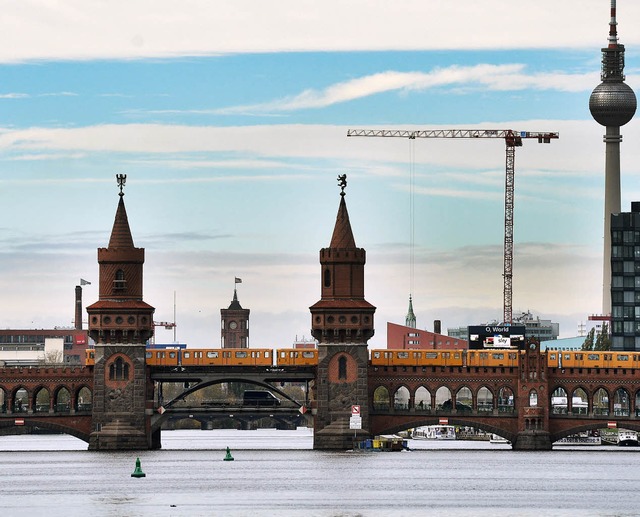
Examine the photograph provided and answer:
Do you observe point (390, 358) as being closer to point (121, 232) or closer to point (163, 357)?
point (163, 357)

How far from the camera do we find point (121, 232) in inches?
7653

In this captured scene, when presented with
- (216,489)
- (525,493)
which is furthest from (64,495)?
(525,493)

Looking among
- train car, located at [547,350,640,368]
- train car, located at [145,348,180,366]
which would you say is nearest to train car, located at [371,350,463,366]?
train car, located at [547,350,640,368]

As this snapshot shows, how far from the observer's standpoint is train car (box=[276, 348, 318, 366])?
645ft

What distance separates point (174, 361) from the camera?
19662 centimetres

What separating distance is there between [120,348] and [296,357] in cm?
1639

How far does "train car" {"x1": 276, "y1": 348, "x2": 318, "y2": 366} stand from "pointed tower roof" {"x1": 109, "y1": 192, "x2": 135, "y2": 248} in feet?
55.9

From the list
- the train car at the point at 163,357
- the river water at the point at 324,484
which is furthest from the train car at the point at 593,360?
the train car at the point at 163,357

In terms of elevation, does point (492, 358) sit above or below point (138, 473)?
above

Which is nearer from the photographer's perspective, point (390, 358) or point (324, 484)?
point (324, 484)

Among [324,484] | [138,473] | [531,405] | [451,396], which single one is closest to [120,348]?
[451,396]

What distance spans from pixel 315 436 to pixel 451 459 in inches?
562

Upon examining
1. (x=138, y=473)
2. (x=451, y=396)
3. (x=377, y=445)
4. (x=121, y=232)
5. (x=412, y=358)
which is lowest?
(x=138, y=473)

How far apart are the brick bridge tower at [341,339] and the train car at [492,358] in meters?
10.8
